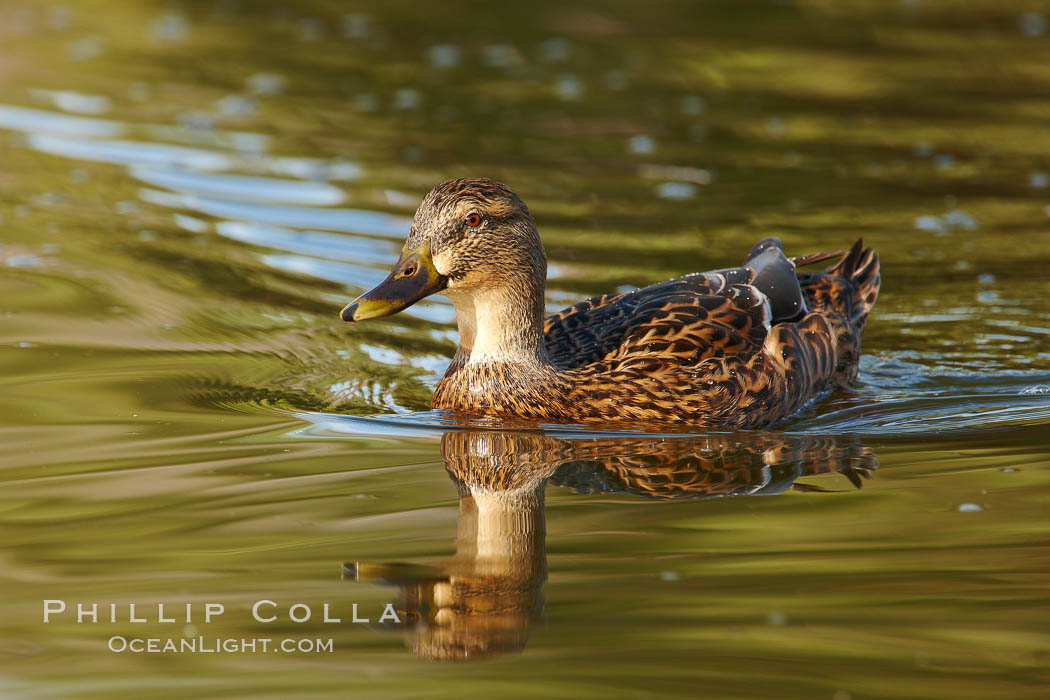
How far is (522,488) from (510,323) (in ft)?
4.37

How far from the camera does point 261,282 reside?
1070cm

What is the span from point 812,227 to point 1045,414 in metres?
4.35

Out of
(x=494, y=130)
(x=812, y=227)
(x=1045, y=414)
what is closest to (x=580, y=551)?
(x=1045, y=414)

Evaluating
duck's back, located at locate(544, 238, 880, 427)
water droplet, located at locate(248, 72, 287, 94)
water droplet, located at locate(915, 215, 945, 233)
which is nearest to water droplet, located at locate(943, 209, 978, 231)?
water droplet, located at locate(915, 215, 945, 233)

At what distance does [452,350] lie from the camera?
9.70 m

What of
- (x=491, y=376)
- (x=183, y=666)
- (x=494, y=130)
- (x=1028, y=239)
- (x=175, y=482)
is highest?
(x=494, y=130)

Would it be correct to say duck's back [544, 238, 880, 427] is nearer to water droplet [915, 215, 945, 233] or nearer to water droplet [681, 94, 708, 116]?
water droplet [915, 215, 945, 233]

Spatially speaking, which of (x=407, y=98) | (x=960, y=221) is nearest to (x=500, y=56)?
(x=407, y=98)

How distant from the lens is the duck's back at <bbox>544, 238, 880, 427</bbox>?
7.79 meters

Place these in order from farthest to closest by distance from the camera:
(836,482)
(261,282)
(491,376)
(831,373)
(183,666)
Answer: (261,282), (831,373), (491,376), (836,482), (183,666)

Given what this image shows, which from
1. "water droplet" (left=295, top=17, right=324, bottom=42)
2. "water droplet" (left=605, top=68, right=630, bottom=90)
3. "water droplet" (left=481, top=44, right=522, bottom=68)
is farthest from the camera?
"water droplet" (left=295, top=17, right=324, bottom=42)

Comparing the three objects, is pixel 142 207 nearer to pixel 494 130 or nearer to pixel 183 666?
pixel 494 130

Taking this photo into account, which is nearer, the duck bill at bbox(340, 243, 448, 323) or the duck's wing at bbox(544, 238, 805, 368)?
the duck bill at bbox(340, 243, 448, 323)

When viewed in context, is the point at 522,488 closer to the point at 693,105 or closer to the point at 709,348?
the point at 709,348
